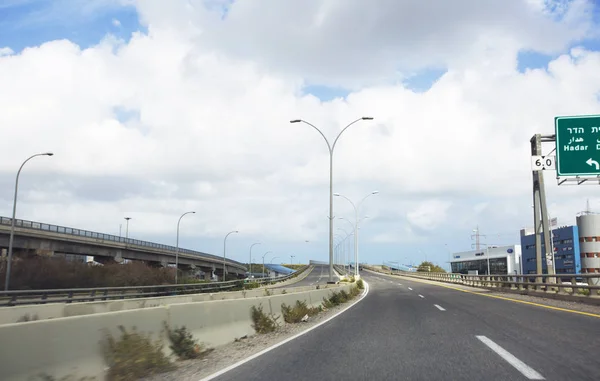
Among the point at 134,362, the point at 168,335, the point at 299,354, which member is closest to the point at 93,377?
the point at 134,362

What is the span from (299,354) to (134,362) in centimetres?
290

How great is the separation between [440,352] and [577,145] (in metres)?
18.0

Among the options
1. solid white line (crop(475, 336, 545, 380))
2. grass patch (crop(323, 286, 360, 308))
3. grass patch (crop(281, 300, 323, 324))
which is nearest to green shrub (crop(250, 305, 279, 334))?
grass patch (crop(281, 300, 323, 324))

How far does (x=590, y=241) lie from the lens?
9181cm

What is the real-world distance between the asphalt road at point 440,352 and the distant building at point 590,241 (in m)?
90.5

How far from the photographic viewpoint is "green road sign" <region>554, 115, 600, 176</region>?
22000 millimetres

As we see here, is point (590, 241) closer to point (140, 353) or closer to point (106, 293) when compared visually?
point (106, 293)

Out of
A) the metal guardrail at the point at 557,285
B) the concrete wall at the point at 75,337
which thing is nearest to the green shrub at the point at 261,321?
the concrete wall at the point at 75,337

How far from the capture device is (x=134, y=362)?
687cm

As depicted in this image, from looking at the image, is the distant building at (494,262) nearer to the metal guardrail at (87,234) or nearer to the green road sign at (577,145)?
the metal guardrail at (87,234)

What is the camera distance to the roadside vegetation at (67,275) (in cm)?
4762

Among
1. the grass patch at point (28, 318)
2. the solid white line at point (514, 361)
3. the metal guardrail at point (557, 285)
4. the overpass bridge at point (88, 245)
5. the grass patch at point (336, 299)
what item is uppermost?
the overpass bridge at point (88, 245)

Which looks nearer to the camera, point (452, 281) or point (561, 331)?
point (561, 331)

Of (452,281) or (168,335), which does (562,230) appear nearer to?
(452,281)
